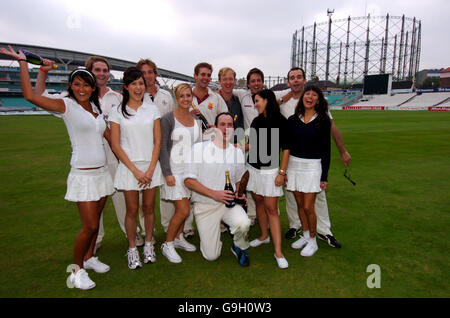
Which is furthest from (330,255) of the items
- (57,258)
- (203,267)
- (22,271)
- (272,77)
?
(272,77)

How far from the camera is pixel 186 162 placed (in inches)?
137

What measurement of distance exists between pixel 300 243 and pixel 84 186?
2777 millimetres

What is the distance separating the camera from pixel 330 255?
349 centimetres

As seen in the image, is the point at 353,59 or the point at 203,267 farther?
the point at 353,59

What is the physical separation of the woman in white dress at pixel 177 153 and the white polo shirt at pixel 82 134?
773mm

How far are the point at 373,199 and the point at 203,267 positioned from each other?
3767mm

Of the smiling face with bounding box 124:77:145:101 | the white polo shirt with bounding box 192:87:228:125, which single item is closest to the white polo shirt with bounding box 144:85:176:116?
Result: the white polo shirt with bounding box 192:87:228:125

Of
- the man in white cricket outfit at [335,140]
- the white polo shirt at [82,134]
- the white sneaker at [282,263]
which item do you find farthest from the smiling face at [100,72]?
the white sneaker at [282,263]

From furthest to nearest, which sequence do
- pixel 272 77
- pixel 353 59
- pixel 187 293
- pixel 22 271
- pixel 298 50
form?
pixel 298 50, pixel 353 59, pixel 272 77, pixel 22 271, pixel 187 293

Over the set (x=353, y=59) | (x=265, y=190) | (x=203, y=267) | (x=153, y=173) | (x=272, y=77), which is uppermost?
(x=353, y=59)

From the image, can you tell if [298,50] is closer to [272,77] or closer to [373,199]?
[272,77]

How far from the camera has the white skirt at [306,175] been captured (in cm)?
350

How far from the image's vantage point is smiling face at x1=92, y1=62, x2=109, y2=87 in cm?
355
